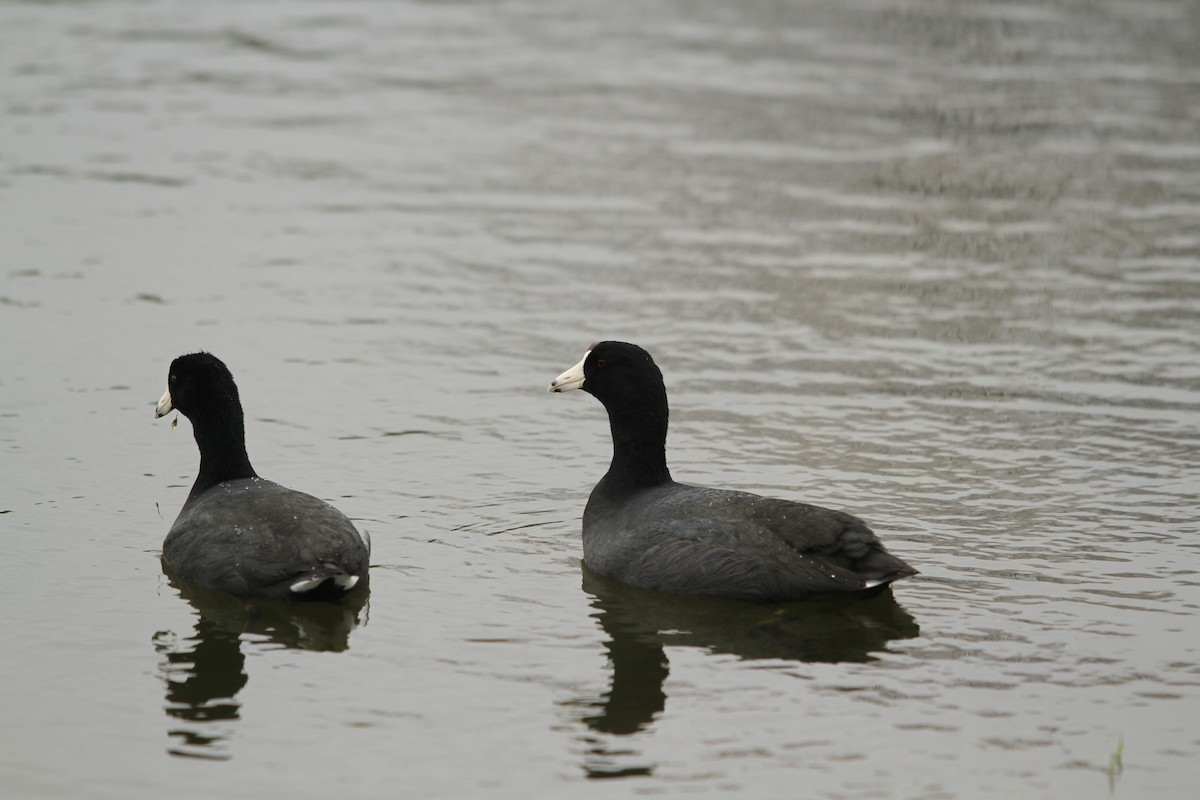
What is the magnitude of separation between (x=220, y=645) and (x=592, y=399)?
5.91 m

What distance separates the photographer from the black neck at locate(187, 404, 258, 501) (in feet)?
36.4

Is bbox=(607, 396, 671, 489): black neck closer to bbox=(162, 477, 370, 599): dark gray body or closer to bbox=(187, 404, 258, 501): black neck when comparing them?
bbox=(162, 477, 370, 599): dark gray body

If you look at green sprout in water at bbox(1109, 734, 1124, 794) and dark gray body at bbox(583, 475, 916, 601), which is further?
dark gray body at bbox(583, 475, 916, 601)

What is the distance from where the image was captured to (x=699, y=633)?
390 inches

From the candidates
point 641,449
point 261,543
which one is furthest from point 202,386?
point 641,449

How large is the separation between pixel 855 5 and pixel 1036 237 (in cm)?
1589

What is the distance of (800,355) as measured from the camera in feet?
51.5

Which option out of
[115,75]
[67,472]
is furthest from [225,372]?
[115,75]

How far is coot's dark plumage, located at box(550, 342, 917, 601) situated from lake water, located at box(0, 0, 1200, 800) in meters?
0.25

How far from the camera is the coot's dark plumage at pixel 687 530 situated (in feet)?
32.7

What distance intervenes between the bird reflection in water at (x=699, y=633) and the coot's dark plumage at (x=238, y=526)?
5.28ft

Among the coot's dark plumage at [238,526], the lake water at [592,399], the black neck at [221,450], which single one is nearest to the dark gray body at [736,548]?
the lake water at [592,399]

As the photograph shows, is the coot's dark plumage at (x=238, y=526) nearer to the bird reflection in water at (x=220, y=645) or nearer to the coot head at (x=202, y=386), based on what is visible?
the coot head at (x=202, y=386)

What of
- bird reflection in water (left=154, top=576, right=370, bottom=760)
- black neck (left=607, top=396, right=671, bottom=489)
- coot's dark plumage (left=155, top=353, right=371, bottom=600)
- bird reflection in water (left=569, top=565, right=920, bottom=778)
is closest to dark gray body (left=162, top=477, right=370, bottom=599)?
coot's dark plumage (left=155, top=353, right=371, bottom=600)
